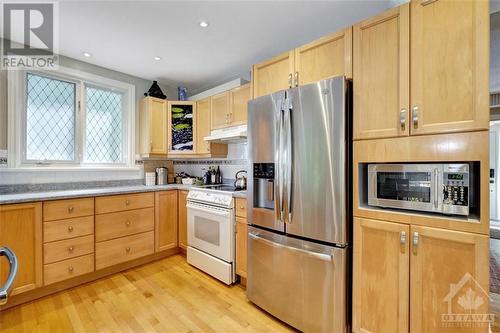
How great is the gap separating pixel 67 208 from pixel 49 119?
1184 mm

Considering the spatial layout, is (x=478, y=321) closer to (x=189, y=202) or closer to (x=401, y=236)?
(x=401, y=236)

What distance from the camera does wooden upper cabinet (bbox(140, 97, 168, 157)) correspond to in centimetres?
318

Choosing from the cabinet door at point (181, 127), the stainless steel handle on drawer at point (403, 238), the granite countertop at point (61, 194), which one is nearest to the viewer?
the stainless steel handle on drawer at point (403, 238)

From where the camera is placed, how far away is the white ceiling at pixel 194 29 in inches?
71.6

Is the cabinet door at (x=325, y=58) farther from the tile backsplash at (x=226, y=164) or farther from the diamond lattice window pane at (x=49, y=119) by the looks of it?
the diamond lattice window pane at (x=49, y=119)

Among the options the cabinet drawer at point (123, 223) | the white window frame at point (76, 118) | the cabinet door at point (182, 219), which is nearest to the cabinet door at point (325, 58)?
the cabinet door at point (182, 219)

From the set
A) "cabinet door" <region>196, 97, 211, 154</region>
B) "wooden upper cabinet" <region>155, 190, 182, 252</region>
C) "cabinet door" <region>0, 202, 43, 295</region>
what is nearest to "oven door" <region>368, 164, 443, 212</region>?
"cabinet door" <region>196, 97, 211, 154</region>

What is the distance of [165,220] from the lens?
9.79 ft

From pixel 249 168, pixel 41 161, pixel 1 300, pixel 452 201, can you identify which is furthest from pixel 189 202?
pixel 452 201

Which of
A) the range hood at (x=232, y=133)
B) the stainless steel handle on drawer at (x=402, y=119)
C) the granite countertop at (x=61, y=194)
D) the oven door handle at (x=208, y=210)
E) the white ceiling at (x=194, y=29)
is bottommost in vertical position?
the oven door handle at (x=208, y=210)

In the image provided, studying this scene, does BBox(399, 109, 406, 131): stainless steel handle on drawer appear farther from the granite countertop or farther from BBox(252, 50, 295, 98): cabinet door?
the granite countertop

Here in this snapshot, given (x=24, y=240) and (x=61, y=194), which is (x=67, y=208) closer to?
(x=61, y=194)

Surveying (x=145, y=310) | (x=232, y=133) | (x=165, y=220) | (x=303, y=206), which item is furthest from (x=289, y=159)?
(x=165, y=220)

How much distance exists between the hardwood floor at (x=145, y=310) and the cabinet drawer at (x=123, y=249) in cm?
20
